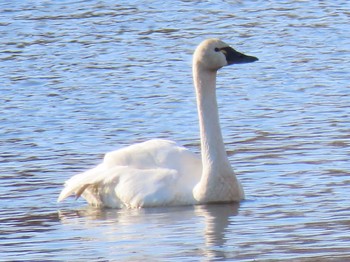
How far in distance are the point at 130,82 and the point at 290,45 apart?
132 inches

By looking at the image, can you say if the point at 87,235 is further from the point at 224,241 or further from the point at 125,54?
the point at 125,54

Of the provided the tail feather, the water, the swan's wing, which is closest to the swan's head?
the swan's wing

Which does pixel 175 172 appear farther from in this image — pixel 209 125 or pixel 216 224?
pixel 216 224

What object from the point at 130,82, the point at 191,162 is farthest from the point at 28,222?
the point at 130,82

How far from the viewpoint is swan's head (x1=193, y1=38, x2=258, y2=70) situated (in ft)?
36.6

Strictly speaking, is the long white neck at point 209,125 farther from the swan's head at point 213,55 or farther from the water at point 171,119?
the water at point 171,119

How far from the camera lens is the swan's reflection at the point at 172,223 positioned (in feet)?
28.7

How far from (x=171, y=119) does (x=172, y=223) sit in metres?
4.65

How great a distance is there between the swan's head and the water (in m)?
1.00

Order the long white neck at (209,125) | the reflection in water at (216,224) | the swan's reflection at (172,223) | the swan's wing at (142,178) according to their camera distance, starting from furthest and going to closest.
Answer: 1. the long white neck at (209,125)
2. the swan's wing at (142,178)
3. the swan's reflection at (172,223)
4. the reflection in water at (216,224)

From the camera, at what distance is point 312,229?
29.6 ft

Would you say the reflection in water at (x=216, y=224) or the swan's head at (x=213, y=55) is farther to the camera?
the swan's head at (x=213, y=55)

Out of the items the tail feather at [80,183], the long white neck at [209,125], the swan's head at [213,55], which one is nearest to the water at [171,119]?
the tail feather at [80,183]

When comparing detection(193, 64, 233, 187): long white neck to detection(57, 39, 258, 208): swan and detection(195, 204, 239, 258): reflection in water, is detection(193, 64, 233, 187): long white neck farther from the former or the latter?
detection(195, 204, 239, 258): reflection in water
